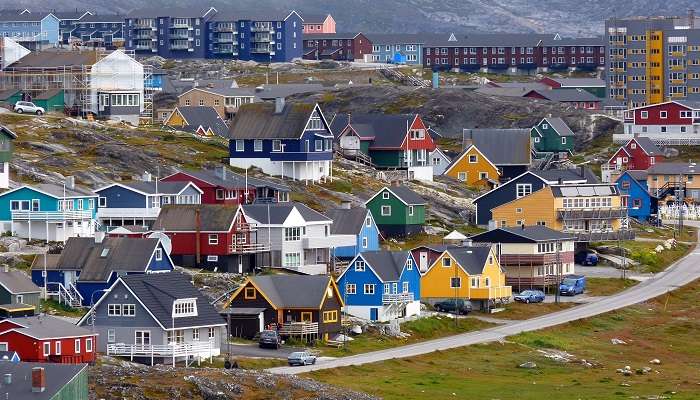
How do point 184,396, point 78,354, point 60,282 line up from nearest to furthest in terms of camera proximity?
point 184,396, point 78,354, point 60,282

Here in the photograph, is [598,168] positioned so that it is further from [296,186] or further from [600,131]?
[296,186]

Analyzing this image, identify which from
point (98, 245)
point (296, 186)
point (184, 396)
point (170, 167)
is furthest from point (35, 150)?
point (184, 396)

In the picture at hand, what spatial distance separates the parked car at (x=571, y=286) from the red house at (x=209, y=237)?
19.3 m

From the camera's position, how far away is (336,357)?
88.4 metres

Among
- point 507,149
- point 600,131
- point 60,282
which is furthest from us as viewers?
point 600,131

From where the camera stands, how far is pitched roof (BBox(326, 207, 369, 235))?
11494cm

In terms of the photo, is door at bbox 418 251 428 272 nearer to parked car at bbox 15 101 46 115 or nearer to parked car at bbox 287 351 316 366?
parked car at bbox 287 351 316 366

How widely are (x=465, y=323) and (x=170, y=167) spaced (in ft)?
125

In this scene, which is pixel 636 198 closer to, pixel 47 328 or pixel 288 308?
pixel 288 308

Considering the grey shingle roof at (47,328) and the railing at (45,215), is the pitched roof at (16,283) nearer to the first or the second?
the grey shingle roof at (47,328)

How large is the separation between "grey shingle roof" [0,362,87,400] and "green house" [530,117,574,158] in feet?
374

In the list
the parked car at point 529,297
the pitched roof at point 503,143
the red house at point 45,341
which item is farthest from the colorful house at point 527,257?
the pitched roof at point 503,143

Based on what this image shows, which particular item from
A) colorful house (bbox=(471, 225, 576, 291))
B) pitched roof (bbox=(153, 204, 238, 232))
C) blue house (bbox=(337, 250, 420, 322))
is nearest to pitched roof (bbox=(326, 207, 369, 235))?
colorful house (bbox=(471, 225, 576, 291))

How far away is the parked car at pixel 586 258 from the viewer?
126 m
